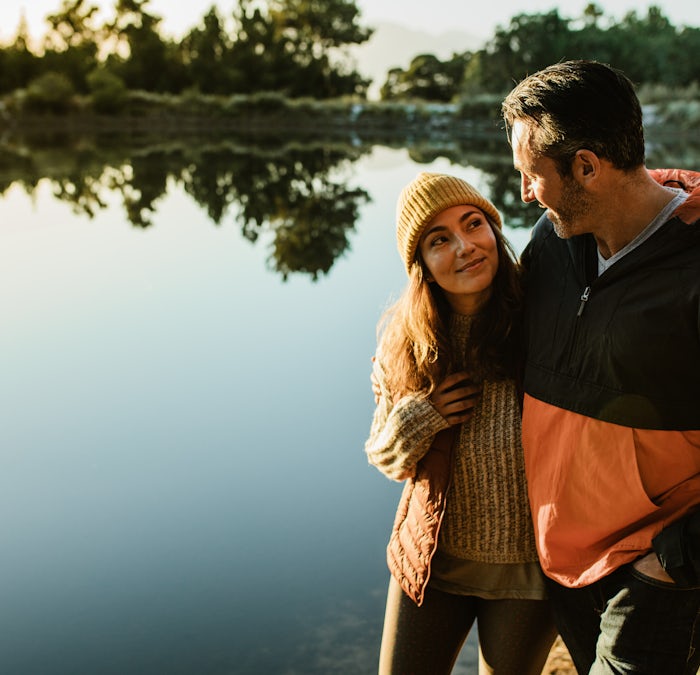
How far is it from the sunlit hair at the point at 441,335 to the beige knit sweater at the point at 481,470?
57 millimetres

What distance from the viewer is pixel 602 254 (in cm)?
150

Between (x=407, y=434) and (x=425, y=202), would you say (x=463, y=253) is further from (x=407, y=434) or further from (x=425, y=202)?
(x=407, y=434)

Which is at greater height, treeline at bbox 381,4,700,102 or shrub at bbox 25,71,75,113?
treeline at bbox 381,4,700,102

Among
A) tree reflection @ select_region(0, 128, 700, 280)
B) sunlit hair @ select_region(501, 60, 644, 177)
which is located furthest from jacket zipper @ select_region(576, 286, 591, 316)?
tree reflection @ select_region(0, 128, 700, 280)

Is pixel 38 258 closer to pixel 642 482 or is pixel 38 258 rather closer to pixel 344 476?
pixel 344 476

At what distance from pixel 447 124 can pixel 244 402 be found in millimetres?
23330

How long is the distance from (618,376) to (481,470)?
401 millimetres

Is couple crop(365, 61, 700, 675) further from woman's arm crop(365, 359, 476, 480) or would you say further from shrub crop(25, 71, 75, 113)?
shrub crop(25, 71, 75, 113)

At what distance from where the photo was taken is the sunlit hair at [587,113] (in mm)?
1419

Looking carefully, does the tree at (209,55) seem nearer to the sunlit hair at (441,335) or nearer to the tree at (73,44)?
the tree at (73,44)

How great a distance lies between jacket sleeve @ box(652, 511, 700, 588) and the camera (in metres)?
1.33

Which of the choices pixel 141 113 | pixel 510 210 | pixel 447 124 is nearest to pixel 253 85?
pixel 141 113

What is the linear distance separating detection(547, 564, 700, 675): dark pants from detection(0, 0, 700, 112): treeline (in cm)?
3022

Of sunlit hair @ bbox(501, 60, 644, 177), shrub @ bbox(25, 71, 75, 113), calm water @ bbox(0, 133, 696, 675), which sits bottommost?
calm water @ bbox(0, 133, 696, 675)
